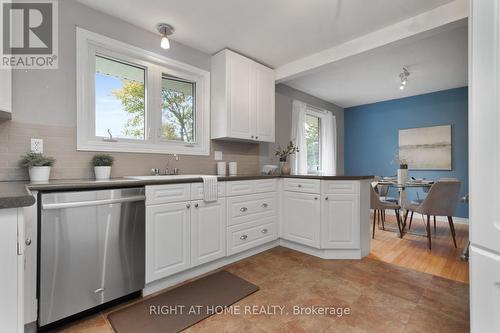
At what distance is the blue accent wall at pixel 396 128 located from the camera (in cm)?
428

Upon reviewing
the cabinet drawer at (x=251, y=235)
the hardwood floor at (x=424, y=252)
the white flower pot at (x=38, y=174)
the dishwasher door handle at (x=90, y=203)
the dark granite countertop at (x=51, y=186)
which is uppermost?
the white flower pot at (x=38, y=174)

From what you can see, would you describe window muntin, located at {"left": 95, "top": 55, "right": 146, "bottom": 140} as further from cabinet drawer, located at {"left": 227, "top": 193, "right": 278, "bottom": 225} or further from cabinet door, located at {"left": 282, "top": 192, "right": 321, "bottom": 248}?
cabinet door, located at {"left": 282, "top": 192, "right": 321, "bottom": 248}

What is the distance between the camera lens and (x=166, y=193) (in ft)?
6.52

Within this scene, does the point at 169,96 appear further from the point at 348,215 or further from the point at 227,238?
the point at 348,215

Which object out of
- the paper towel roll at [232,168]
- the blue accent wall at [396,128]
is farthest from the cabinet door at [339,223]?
the blue accent wall at [396,128]

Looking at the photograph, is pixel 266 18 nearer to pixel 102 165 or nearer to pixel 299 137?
pixel 102 165

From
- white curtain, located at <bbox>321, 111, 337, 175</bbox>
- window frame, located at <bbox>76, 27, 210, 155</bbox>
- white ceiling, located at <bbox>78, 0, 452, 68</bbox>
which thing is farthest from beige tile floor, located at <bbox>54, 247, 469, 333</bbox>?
white curtain, located at <bbox>321, 111, 337, 175</bbox>

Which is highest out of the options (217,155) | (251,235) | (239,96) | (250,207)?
(239,96)

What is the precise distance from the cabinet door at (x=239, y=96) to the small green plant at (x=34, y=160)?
1.74 meters

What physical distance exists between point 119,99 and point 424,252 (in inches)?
153

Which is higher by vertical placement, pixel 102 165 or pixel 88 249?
pixel 102 165

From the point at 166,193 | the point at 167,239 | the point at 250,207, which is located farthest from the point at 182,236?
the point at 250,207
